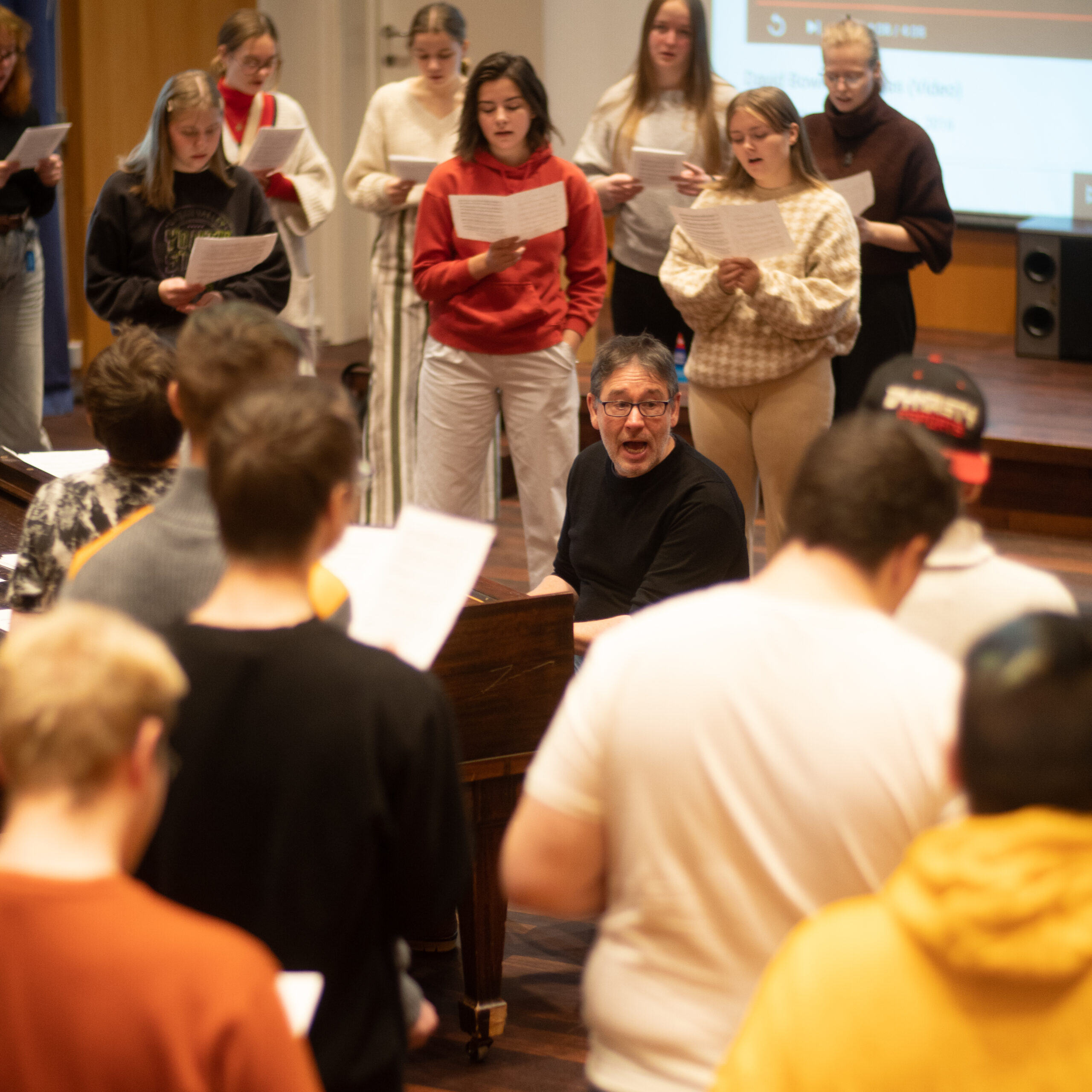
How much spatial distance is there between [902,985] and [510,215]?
8.87 feet

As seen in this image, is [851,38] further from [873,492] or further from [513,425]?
[873,492]

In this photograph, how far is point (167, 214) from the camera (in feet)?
11.1

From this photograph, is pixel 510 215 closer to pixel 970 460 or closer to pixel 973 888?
pixel 970 460

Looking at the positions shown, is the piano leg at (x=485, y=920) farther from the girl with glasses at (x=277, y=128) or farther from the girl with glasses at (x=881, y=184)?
the girl with glasses at (x=277, y=128)

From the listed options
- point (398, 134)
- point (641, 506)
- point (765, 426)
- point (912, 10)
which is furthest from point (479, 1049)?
point (912, 10)

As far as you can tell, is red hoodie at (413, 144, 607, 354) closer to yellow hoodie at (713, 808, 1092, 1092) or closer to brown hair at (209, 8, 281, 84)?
brown hair at (209, 8, 281, 84)

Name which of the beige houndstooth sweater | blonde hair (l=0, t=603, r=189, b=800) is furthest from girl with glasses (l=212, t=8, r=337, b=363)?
blonde hair (l=0, t=603, r=189, b=800)

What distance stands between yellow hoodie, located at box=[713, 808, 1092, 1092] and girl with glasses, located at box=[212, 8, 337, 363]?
334 cm

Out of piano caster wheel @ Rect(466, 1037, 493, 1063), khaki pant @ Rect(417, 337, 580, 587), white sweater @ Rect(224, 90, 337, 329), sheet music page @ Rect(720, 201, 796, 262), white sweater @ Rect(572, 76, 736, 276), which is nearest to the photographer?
piano caster wheel @ Rect(466, 1037, 493, 1063)

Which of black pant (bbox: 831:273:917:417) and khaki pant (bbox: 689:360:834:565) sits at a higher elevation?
black pant (bbox: 831:273:917:417)

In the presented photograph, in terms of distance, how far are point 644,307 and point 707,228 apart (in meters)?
0.92

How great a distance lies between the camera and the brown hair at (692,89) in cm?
384

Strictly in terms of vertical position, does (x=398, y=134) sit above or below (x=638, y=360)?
above

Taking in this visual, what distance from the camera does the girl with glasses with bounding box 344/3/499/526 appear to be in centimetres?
404
